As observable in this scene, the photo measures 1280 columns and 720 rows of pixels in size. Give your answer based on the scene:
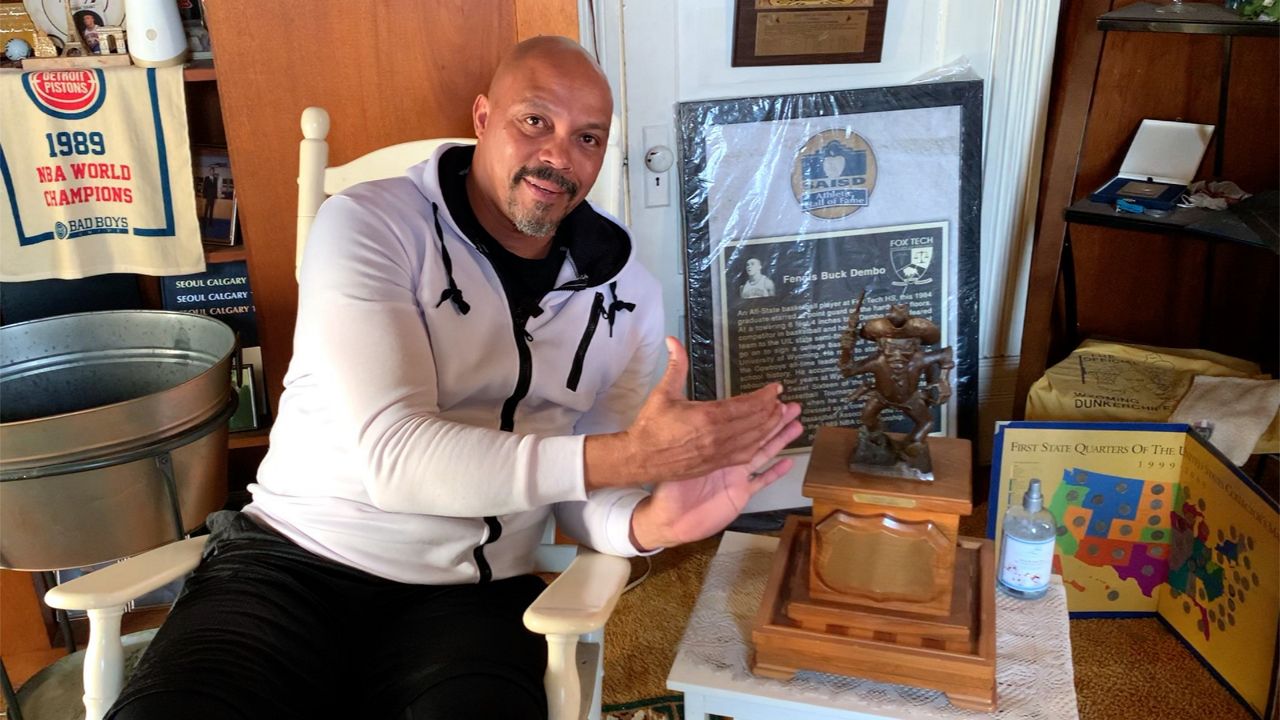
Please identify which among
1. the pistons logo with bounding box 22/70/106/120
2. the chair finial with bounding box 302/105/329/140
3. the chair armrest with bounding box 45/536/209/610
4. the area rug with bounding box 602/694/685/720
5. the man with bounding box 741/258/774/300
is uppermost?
the pistons logo with bounding box 22/70/106/120

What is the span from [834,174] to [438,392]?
1162 millimetres

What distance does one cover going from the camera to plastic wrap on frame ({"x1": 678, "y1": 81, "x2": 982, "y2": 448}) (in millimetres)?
2160

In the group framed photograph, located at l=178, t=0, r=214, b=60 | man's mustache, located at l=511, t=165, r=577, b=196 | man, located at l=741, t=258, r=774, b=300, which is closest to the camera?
man's mustache, located at l=511, t=165, r=577, b=196

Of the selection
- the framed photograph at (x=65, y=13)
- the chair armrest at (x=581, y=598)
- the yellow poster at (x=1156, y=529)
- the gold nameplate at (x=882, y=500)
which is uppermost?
the framed photograph at (x=65, y=13)

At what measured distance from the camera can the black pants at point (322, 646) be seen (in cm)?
117

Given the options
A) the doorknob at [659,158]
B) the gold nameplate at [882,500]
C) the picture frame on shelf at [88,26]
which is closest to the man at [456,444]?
the gold nameplate at [882,500]

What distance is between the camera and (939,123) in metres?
2.21

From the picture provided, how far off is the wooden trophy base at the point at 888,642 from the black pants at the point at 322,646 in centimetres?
32

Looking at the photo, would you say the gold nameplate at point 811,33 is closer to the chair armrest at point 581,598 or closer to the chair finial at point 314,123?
the chair finial at point 314,123

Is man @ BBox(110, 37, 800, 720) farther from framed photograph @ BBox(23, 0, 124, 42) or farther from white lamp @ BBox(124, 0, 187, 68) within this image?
framed photograph @ BBox(23, 0, 124, 42)

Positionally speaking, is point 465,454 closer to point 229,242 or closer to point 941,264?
point 229,242

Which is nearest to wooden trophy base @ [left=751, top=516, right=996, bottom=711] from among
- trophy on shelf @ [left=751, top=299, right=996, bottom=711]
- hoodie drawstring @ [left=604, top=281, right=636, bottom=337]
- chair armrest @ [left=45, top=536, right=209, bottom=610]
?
trophy on shelf @ [left=751, top=299, right=996, bottom=711]

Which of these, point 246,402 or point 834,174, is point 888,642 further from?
point 246,402

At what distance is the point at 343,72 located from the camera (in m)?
1.92
